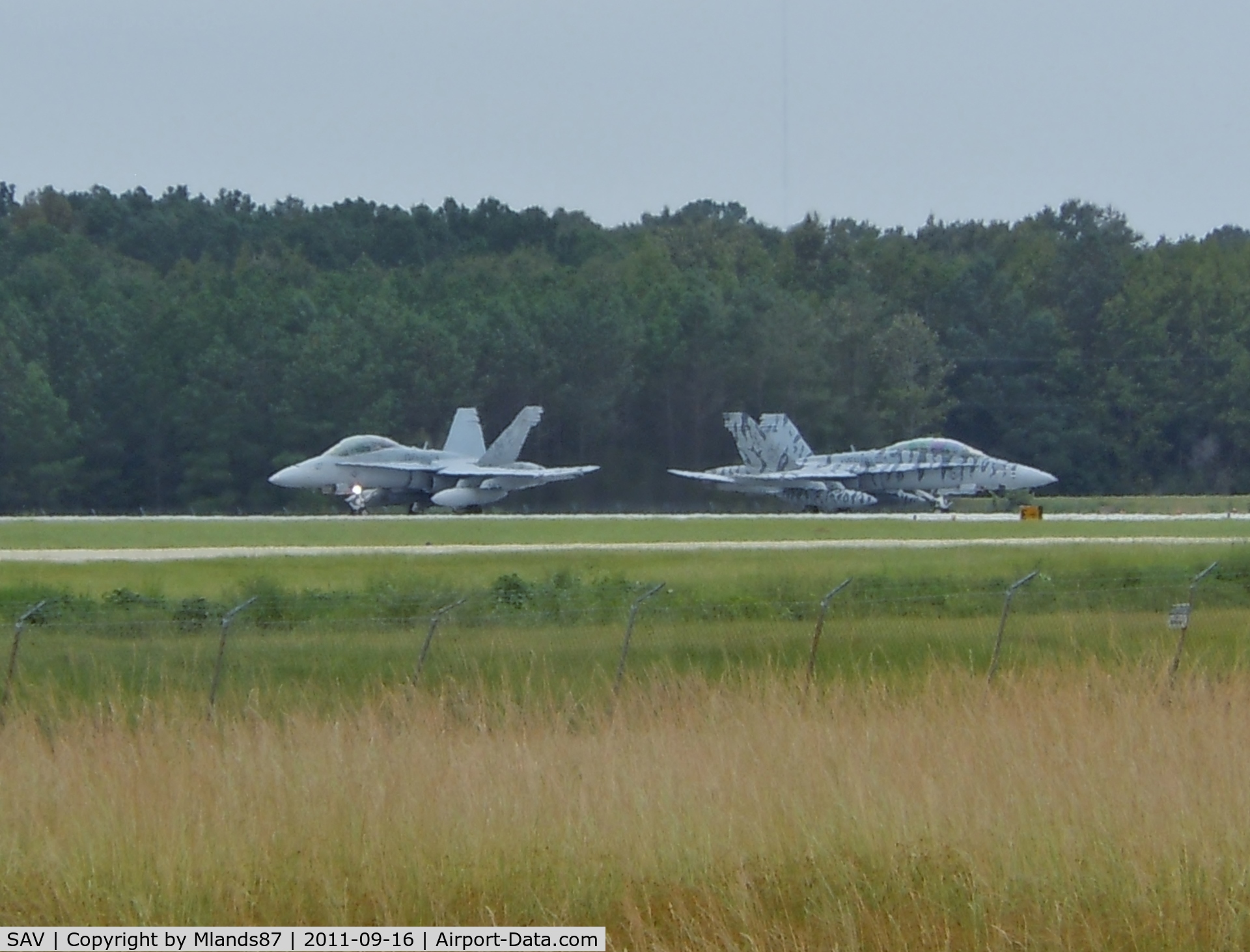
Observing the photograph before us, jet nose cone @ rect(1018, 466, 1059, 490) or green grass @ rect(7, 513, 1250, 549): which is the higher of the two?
jet nose cone @ rect(1018, 466, 1059, 490)

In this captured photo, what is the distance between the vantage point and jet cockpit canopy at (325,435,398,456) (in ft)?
188

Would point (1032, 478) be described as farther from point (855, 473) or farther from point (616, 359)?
point (616, 359)

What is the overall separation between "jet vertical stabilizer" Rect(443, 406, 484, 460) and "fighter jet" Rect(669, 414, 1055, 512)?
23.6 ft

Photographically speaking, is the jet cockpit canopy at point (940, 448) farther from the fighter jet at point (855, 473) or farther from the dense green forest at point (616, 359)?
the dense green forest at point (616, 359)

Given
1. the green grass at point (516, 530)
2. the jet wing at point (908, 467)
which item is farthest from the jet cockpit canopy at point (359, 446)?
the jet wing at point (908, 467)

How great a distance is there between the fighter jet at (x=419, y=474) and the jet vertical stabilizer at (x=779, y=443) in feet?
20.0

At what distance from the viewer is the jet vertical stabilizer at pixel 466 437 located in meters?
63.0

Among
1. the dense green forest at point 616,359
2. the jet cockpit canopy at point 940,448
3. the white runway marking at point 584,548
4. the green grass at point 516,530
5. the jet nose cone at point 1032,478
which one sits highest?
the dense green forest at point 616,359

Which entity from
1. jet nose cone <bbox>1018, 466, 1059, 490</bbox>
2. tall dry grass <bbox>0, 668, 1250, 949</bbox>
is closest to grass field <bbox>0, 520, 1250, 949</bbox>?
tall dry grass <bbox>0, 668, 1250, 949</bbox>

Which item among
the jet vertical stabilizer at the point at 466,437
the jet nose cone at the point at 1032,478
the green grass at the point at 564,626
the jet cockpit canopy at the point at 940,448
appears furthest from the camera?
the jet vertical stabilizer at the point at 466,437

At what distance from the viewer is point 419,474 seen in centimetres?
5859

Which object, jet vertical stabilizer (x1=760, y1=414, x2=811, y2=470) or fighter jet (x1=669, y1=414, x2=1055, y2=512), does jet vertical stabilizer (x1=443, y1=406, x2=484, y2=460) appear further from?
jet vertical stabilizer (x1=760, y1=414, x2=811, y2=470)

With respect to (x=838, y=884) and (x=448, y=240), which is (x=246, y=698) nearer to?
(x=838, y=884)

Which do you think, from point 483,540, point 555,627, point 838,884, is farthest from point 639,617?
point 483,540
